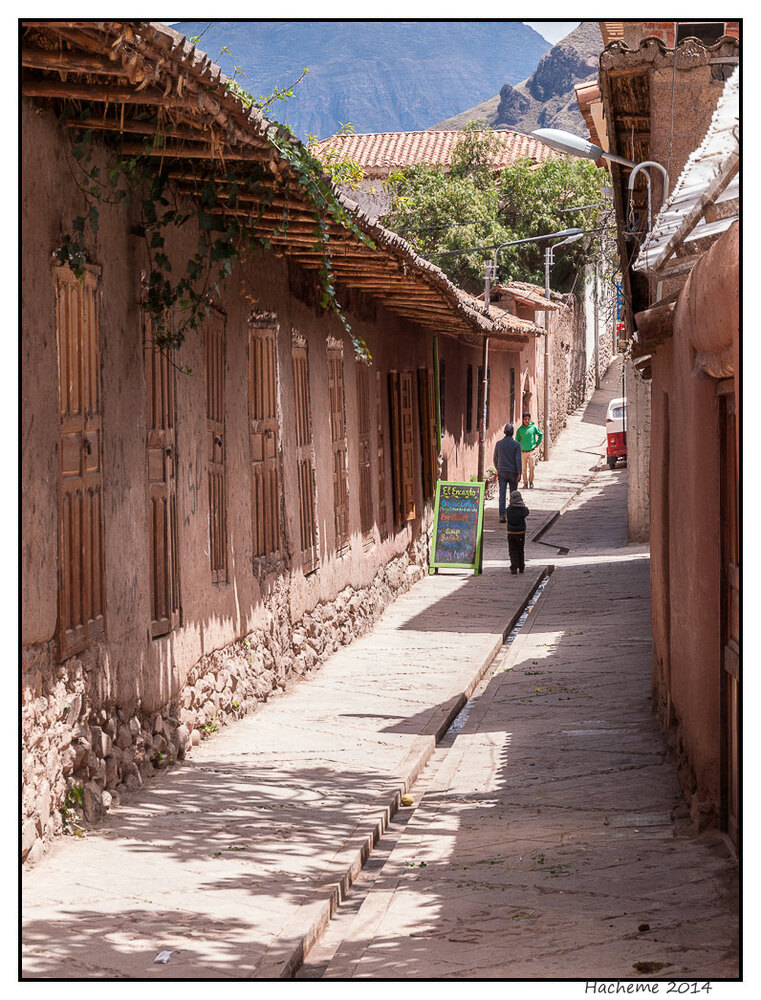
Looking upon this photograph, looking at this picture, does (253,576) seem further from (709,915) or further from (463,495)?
(463,495)

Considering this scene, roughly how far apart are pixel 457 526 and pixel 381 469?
7.02ft

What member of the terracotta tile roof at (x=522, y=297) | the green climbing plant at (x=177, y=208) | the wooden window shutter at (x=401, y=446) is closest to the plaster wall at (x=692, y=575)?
the green climbing plant at (x=177, y=208)

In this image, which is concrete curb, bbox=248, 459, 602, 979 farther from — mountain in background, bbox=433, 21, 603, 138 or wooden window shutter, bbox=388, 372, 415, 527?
mountain in background, bbox=433, 21, 603, 138

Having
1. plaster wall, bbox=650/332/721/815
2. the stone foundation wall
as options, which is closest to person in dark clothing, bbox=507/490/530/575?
the stone foundation wall

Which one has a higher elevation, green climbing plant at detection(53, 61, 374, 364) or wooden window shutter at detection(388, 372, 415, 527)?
green climbing plant at detection(53, 61, 374, 364)

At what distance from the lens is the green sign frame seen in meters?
17.2

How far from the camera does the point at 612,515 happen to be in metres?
24.2

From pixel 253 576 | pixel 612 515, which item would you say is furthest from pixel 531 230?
pixel 253 576

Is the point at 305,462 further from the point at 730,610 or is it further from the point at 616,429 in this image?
the point at 616,429

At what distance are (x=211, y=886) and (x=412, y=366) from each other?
1269cm

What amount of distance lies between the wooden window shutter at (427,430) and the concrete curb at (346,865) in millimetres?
8349

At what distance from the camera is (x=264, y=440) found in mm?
10141

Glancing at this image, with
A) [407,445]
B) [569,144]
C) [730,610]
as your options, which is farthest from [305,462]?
[730,610]

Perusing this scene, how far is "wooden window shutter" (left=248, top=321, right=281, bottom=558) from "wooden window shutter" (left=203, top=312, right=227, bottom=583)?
74cm
